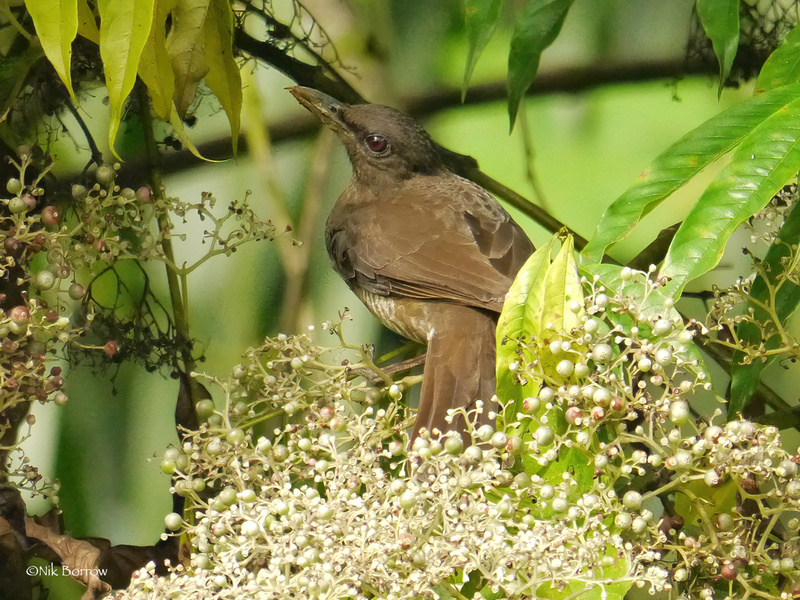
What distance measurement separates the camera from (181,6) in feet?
5.38

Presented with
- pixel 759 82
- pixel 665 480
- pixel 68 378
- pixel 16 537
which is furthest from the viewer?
pixel 68 378

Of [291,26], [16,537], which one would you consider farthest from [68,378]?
[291,26]

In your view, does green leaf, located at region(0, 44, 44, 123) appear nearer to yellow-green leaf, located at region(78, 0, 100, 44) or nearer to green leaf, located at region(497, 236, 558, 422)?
yellow-green leaf, located at region(78, 0, 100, 44)

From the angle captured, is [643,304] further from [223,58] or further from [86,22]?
[86,22]

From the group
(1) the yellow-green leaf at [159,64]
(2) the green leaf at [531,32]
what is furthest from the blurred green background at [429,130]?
(1) the yellow-green leaf at [159,64]

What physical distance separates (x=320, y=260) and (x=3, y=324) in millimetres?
971

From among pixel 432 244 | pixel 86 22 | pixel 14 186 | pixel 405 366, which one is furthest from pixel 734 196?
pixel 14 186

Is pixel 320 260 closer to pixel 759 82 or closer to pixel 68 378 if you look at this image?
pixel 68 378

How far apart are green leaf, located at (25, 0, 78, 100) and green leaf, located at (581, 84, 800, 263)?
935 millimetres

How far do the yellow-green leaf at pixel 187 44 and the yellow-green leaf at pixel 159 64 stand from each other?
4 cm

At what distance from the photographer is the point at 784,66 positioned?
1.43m

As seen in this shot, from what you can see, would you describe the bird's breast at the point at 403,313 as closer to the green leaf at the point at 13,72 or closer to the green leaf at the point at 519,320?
the green leaf at the point at 519,320

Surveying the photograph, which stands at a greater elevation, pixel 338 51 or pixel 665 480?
pixel 338 51

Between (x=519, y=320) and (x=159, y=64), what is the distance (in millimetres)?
874
